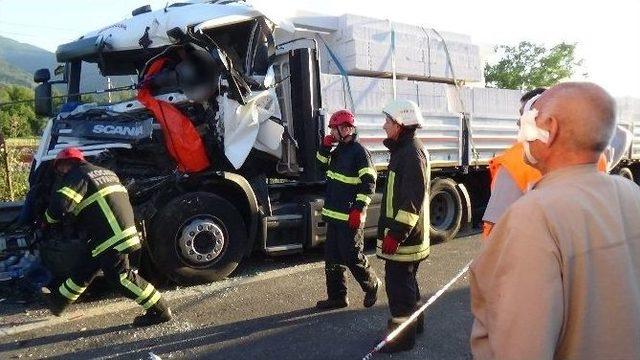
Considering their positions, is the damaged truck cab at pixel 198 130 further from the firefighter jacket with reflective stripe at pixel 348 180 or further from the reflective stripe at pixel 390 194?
the reflective stripe at pixel 390 194

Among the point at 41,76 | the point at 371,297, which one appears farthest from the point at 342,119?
the point at 41,76

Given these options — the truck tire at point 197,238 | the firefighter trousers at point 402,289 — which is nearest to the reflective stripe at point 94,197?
the truck tire at point 197,238

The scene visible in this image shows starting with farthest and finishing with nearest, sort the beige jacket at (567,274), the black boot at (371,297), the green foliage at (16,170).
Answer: the green foliage at (16,170) → the black boot at (371,297) → the beige jacket at (567,274)

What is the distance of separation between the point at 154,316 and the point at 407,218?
7.35ft

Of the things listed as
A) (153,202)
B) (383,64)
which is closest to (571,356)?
(153,202)

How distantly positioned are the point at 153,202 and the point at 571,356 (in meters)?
4.43

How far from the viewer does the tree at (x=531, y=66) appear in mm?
26141

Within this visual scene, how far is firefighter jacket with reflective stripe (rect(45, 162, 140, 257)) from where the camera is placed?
13.7 ft

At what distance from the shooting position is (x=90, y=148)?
16.5 ft

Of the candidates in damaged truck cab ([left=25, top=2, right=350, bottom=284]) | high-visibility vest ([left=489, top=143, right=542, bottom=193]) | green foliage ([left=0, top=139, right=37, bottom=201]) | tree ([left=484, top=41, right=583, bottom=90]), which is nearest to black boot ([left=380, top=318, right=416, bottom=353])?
high-visibility vest ([left=489, top=143, right=542, bottom=193])

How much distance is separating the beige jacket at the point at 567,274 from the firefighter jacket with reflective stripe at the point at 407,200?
91.6 inches

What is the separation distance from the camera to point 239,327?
4.36 meters

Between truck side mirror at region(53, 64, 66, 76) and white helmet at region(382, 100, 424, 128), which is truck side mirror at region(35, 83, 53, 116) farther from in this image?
white helmet at region(382, 100, 424, 128)

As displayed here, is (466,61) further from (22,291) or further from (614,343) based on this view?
(614,343)
